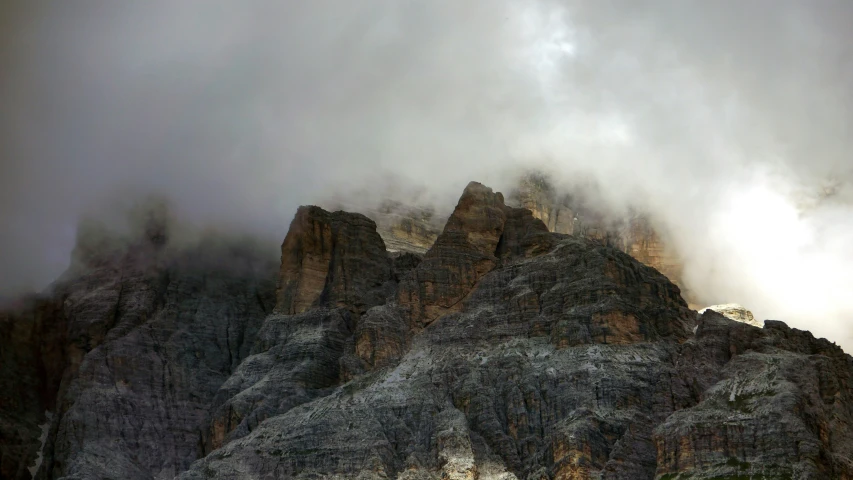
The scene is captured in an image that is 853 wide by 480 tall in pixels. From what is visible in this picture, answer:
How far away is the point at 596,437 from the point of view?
199750 millimetres

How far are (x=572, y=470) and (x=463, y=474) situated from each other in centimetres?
1362

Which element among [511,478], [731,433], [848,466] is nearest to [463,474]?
[511,478]

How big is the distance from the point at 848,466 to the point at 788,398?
1183 cm

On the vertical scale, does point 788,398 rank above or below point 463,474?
above

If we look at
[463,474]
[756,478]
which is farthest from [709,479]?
[463,474]

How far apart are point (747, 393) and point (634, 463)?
1680 centimetres

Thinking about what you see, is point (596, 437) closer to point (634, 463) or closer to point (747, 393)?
point (634, 463)

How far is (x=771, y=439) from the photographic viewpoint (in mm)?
189500

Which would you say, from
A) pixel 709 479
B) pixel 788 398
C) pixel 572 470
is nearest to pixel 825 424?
pixel 788 398

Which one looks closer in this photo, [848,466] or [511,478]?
[848,466]

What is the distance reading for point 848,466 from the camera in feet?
611

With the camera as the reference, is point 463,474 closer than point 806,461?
No

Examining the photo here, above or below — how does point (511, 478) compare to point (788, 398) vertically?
below

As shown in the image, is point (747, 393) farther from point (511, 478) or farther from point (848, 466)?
point (511, 478)
